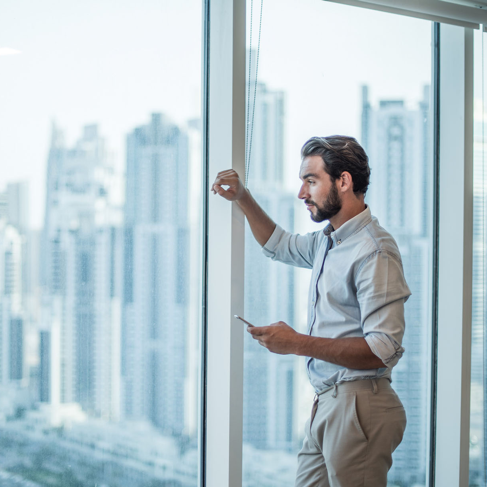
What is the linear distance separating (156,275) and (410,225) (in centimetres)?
101

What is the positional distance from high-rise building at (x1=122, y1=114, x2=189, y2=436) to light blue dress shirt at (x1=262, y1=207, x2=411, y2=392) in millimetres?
433

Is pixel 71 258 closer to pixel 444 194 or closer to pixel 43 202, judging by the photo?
pixel 43 202

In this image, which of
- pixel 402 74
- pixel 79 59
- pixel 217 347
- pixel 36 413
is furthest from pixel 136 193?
pixel 402 74

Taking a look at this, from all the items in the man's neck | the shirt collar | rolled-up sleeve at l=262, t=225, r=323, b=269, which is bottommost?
rolled-up sleeve at l=262, t=225, r=323, b=269

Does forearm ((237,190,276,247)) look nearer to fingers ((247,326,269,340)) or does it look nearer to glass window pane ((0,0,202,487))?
glass window pane ((0,0,202,487))

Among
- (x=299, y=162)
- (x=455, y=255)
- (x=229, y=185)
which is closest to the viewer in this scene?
(x=229, y=185)

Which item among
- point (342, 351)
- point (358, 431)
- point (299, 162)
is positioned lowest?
point (358, 431)

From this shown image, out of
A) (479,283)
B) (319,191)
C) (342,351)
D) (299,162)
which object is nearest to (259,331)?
(342,351)

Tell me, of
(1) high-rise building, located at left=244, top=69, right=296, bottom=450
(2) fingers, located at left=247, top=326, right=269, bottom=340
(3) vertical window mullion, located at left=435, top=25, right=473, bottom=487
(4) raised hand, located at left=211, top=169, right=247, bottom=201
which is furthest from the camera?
(3) vertical window mullion, located at left=435, top=25, right=473, bottom=487

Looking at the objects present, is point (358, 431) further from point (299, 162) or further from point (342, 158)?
point (299, 162)

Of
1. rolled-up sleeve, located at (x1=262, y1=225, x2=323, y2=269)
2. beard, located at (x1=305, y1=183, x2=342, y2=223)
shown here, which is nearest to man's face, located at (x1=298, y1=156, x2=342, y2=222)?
beard, located at (x1=305, y1=183, x2=342, y2=223)

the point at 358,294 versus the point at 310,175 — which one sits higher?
the point at 310,175

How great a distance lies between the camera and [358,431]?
1.37m

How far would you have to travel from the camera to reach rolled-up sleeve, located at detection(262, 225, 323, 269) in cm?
164
